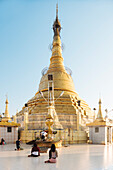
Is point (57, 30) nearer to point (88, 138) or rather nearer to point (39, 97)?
point (39, 97)

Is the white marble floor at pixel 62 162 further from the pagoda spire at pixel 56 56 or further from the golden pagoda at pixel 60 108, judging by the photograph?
the pagoda spire at pixel 56 56

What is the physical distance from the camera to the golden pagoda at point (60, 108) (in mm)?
23978

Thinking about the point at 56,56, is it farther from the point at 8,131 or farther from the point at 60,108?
the point at 8,131

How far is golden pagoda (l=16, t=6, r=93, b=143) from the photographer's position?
23978 mm

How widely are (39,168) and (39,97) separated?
27088 mm

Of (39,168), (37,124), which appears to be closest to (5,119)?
(37,124)

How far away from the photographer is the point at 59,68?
41719 millimetres

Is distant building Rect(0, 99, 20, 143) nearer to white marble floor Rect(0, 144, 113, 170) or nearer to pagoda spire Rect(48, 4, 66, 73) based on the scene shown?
white marble floor Rect(0, 144, 113, 170)

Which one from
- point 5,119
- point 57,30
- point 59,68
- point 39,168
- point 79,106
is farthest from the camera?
point 57,30

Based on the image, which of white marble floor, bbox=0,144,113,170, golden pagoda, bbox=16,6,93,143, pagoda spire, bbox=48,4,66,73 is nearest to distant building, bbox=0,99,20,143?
golden pagoda, bbox=16,6,93,143

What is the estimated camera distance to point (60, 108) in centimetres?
3173

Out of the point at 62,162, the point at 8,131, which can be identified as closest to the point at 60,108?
the point at 8,131

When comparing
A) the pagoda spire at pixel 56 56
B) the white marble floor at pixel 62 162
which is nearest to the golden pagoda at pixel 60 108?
the pagoda spire at pixel 56 56

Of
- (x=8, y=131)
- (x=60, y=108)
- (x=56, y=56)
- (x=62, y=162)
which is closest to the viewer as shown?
(x=62, y=162)
